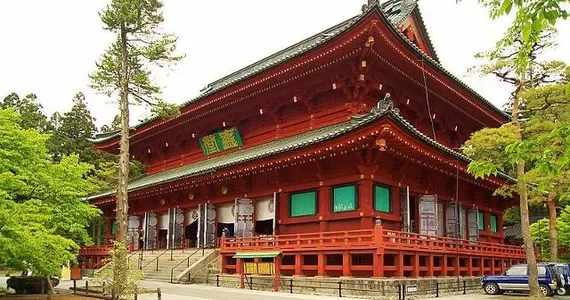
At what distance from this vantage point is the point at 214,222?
3008cm

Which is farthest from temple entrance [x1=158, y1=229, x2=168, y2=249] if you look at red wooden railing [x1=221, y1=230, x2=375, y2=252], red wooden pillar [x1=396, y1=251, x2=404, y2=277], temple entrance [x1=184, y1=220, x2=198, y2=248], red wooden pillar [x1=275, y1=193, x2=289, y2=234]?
red wooden pillar [x1=396, y1=251, x2=404, y2=277]

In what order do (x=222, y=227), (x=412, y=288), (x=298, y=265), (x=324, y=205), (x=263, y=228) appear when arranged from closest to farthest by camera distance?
(x=412, y=288) < (x=298, y=265) < (x=324, y=205) < (x=263, y=228) < (x=222, y=227)

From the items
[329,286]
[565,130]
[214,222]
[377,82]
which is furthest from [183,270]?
[565,130]

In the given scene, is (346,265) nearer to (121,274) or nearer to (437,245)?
(437,245)

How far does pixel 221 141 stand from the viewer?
110ft

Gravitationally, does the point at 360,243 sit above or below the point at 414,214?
below

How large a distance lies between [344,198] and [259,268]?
4919 millimetres

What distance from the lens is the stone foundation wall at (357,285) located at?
63.8 feet

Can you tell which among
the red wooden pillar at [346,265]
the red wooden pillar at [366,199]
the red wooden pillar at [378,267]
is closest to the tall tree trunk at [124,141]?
the red wooden pillar at [346,265]

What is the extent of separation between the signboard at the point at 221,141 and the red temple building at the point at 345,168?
9cm

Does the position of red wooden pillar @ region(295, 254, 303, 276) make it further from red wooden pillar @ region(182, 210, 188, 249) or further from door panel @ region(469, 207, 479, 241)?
door panel @ region(469, 207, 479, 241)

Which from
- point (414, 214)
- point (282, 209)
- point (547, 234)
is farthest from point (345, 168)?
point (547, 234)

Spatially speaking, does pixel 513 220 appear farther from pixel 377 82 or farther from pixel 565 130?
pixel 565 130

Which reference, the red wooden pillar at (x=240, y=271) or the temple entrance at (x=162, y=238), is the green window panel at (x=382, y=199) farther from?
the temple entrance at (x=162, y=238)
